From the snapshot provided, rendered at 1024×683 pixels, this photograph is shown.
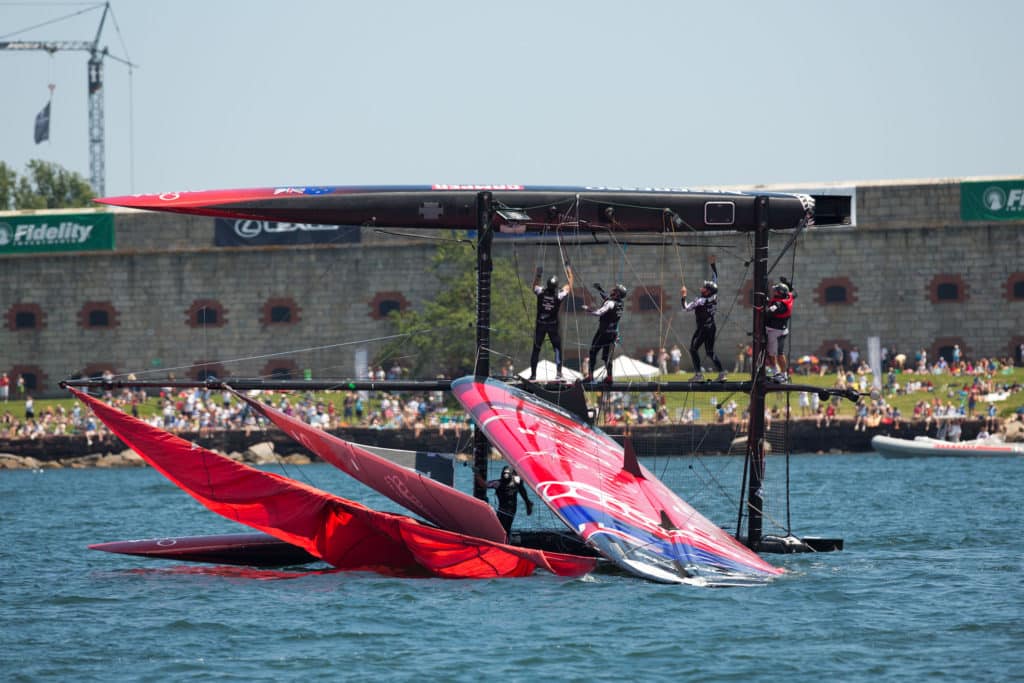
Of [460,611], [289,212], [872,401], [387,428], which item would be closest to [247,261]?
[387,428]

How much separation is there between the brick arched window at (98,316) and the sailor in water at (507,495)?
41400 mm

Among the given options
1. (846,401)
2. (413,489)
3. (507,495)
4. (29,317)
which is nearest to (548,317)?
(507,495)

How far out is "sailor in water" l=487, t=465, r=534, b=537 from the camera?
21156mm

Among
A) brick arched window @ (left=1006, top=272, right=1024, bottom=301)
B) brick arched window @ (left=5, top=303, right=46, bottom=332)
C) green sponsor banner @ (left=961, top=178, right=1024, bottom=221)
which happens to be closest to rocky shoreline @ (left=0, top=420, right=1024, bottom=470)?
brick arched window @ (left=1006, top=272, right=1024, bottom=301)

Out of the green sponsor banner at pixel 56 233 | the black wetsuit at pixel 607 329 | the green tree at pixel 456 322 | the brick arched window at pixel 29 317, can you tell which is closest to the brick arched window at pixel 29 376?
the brick arched window at pixel 29 317

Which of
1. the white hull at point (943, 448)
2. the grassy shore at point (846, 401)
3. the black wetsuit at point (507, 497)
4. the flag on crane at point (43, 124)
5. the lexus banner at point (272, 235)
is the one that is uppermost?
the flag on crane at point (43, 124)

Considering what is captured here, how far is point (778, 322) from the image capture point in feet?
70.6

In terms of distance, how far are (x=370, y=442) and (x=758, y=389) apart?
94.5 ft

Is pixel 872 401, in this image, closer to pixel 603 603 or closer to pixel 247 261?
pixel 247 261

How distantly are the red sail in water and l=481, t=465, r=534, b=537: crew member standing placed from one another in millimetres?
1220

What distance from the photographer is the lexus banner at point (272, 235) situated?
2282 inches

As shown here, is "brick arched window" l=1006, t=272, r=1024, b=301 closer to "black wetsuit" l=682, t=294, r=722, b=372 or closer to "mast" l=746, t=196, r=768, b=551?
"black wetsuit" l=682, t=294, r=722, b=372

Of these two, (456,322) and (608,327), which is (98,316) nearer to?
(456,322)

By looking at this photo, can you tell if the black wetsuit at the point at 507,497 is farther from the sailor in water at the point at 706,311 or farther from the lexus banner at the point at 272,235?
the lexus banner at the point at 272,235
